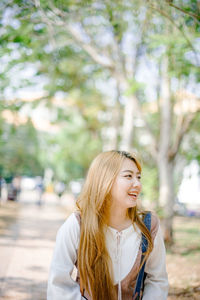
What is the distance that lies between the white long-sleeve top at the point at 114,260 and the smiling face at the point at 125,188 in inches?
7.5

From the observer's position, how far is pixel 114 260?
2297 millimetres

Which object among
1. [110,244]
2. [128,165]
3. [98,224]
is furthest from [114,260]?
[128,165]

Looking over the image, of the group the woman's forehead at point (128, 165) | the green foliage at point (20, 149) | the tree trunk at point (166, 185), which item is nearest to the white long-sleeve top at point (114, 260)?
the woman's forehead at point (128, 165)

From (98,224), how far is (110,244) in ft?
0.56

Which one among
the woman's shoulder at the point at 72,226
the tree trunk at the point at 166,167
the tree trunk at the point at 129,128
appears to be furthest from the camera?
the tree trunk at the point at 129,128

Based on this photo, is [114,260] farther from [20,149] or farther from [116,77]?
[20,149]

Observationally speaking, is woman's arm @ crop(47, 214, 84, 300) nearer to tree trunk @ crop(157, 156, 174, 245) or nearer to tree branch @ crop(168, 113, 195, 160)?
tree trunk @ crop(157, 156, 174, 245)

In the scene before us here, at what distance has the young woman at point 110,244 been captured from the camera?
219cm

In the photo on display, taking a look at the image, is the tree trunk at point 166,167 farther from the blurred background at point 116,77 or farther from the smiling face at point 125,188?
the smiling face at point 125,188

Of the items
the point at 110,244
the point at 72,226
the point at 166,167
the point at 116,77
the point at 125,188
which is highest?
the point at 116,77

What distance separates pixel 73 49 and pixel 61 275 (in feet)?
33.5

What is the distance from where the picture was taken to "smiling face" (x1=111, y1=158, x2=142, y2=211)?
95.8 inches

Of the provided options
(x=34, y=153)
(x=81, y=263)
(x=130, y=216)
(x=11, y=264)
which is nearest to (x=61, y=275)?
(x=81, y=263)

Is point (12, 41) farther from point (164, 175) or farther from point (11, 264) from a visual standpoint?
point (164, 175)
